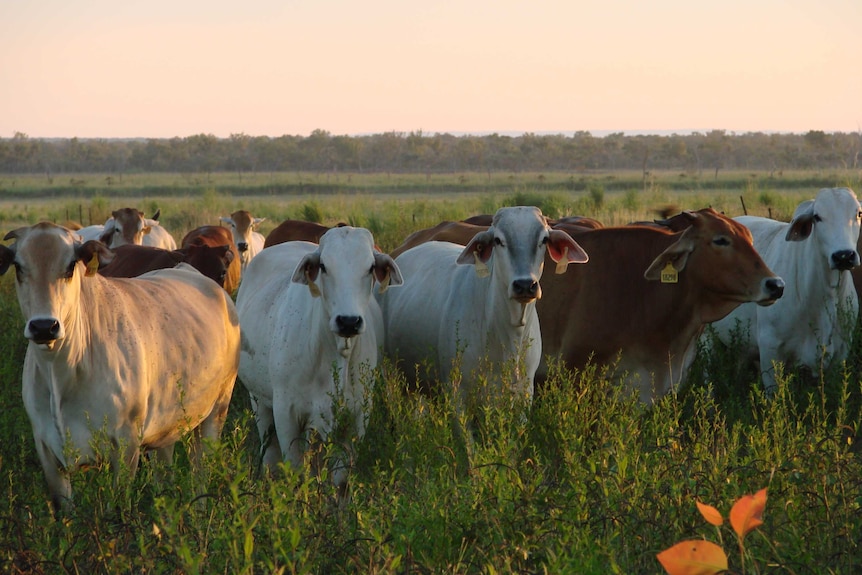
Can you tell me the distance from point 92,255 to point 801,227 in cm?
565

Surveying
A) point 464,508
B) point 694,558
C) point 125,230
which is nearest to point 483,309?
point 464,508

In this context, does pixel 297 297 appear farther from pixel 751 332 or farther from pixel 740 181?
pixel 740 181

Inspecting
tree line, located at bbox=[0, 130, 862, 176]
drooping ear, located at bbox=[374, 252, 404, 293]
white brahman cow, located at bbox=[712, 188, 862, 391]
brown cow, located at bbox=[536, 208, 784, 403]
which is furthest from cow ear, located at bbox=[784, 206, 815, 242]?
tree line, located at bbox=[0, 130, 862, 176]

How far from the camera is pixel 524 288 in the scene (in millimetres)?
6363

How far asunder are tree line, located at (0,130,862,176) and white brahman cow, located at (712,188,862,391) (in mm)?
90913

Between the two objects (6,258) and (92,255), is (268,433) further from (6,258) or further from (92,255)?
(6,258)

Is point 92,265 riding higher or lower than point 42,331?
higher

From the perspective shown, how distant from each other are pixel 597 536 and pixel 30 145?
115 meters

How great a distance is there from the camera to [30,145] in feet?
362

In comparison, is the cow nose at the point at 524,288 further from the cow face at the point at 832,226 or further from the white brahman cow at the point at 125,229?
the white brahman cow at the point at 125,229

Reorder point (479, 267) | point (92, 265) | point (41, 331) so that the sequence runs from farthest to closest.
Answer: point (479, 267) < point (92, 265) < point (41, 331)

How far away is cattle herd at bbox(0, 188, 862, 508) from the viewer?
5512mm

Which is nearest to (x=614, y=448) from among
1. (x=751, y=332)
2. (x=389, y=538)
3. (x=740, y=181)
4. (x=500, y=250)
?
(x=389, y=538)

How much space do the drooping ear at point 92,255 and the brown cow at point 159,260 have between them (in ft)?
12.4
